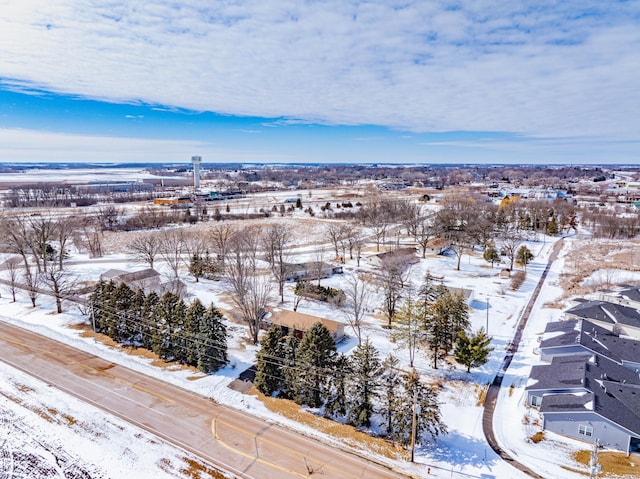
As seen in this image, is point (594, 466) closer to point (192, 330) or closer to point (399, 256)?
point (192, 330)

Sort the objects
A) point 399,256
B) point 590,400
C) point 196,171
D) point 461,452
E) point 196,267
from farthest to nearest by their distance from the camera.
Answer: point 196,171 < point 399,256 < point 196,267 < point 590,400 < point 461,452

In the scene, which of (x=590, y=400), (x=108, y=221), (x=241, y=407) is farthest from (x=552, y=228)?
(x=108, y=221)

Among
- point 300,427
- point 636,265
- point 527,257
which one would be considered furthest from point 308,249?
point 636,265

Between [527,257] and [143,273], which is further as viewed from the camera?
[527,257]

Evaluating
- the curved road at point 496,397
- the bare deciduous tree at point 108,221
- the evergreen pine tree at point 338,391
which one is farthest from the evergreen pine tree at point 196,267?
the bare deciduous tree at point 108,221

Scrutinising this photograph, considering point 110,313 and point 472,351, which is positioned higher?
point 110,313

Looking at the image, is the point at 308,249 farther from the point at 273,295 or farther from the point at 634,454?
the point at 634,454
